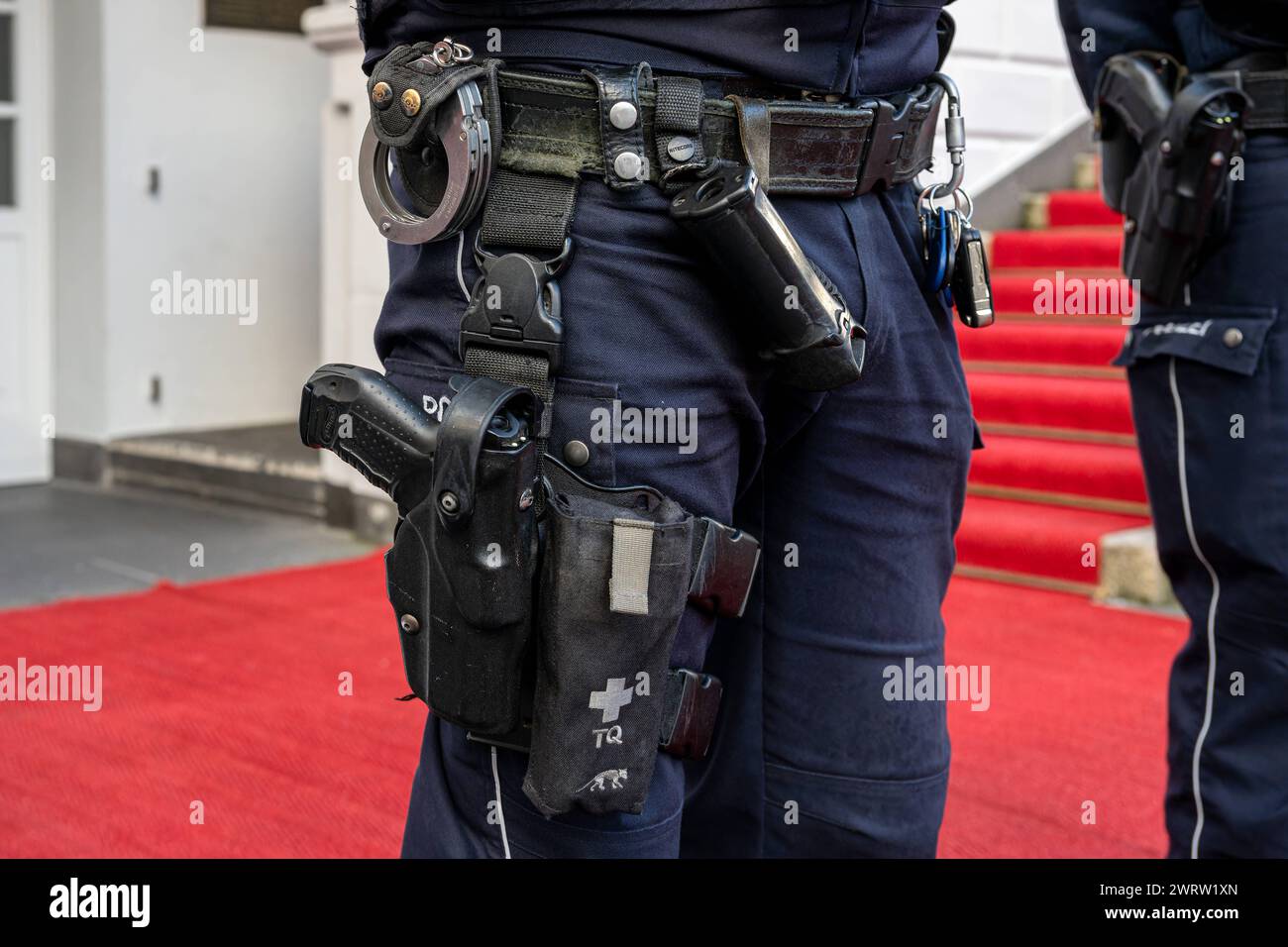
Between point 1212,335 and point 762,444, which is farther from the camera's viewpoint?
point 1212,335

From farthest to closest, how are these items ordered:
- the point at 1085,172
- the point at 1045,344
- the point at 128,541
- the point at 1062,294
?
the point at 1085,172
the point at 1062,294
the point at 1045,344
the point at 128,541

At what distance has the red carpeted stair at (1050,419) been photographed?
3.78 metres

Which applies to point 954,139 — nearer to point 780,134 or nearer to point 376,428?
point 780,134

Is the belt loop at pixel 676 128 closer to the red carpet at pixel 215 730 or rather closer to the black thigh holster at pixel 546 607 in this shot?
the black thigh holster at pixel 546 607

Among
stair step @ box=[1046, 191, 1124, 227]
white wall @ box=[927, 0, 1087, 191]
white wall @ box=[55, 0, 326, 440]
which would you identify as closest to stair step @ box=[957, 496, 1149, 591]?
stair step @ box=[1046, 191, 1124, 227]

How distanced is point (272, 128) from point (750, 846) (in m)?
4.50

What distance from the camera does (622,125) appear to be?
958 millimetres

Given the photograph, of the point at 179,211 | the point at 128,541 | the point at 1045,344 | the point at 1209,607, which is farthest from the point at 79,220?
the point at 1209,607

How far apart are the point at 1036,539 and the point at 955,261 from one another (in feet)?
8.84

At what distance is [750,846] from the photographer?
4.06 ft

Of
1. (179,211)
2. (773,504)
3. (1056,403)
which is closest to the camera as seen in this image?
(773,504)

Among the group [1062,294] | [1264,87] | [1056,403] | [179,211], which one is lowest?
[1056,403]

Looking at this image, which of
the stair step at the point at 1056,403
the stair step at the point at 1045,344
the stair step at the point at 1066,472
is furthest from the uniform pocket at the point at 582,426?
the stair step at the point at 1045,344
